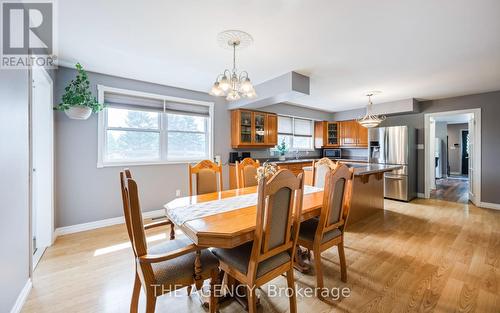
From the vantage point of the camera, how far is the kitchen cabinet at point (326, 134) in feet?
22.6

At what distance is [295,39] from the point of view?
7.94 feet

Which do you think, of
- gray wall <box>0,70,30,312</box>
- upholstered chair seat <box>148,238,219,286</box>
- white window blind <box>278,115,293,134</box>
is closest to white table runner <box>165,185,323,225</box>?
upholstered chair seat <box>148,238,219,286</box>

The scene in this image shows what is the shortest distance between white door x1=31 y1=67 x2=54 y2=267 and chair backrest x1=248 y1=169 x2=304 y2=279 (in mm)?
2977

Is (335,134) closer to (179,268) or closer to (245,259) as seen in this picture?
(245,259)

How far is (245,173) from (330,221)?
134cm

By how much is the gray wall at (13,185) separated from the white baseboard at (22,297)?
Answer: 0.14 ft

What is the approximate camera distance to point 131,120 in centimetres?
377

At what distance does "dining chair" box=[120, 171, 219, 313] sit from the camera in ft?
4.18

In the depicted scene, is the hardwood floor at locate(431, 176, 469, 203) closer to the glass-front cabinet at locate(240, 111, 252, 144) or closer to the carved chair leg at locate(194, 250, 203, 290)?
the glass-front cabinet at locate(240, 111, 252, 144)

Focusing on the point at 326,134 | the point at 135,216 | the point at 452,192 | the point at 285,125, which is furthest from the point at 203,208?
the point at 452,192

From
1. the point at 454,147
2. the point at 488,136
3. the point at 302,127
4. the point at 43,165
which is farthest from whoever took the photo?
the point at 454,147

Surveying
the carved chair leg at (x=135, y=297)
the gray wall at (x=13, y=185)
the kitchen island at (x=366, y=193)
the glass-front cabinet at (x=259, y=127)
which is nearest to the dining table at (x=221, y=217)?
the carved chair leg at (x=135, y=297)

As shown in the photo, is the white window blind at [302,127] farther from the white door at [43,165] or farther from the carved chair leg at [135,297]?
the carved chair leg at [135,297]

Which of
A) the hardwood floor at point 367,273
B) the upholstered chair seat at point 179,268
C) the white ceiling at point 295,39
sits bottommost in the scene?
the hardwood floor at point 367,273
